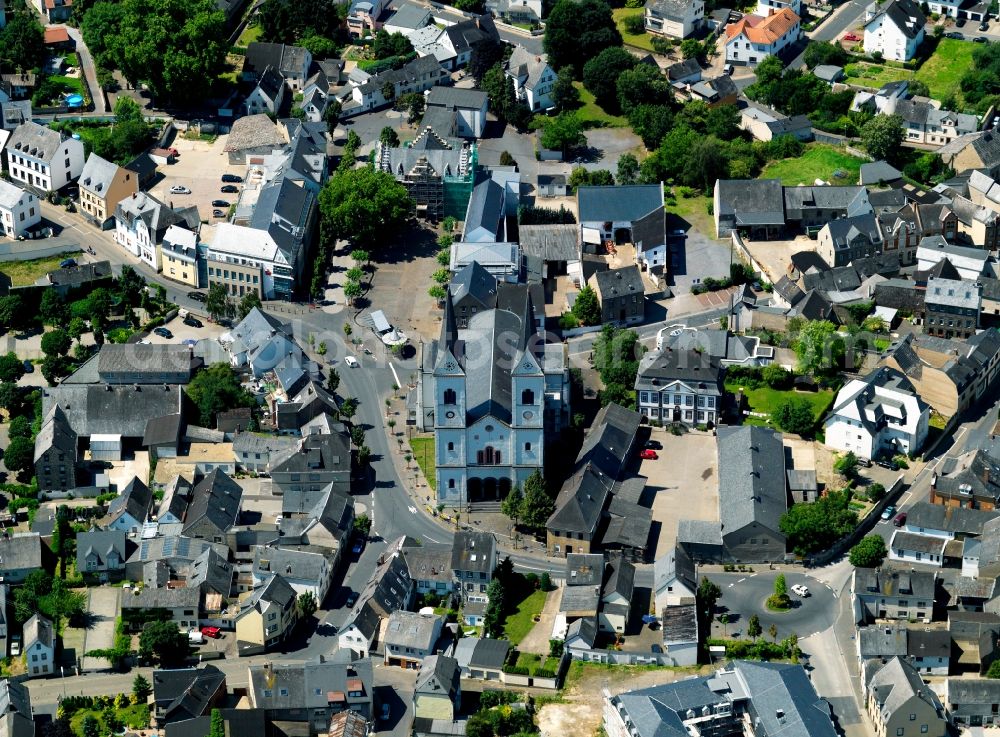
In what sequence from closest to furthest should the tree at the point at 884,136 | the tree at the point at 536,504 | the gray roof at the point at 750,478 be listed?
the gray roof at the point at 750,478, the tree at the point at 536,504, the tree at the point at 884,136

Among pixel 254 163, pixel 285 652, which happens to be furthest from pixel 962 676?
pixel 254 163

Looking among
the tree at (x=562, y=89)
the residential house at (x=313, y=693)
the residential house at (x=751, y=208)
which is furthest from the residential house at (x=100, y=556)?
the tree at (x=562, y=89)

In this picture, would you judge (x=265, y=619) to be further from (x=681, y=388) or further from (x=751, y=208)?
(x=751, y=208)

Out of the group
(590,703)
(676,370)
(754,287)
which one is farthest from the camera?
(754,287)

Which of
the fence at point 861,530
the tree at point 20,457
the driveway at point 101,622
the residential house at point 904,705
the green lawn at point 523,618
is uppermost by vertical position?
the residential house at point 904,705

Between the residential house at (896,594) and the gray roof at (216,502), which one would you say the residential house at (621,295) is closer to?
the gray roof at (216,502)

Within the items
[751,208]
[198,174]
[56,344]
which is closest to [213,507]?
[56,344]

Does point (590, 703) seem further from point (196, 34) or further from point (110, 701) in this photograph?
point (196, 34)

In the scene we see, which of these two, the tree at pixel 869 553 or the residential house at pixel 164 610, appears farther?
the tree at pixel 869 553
